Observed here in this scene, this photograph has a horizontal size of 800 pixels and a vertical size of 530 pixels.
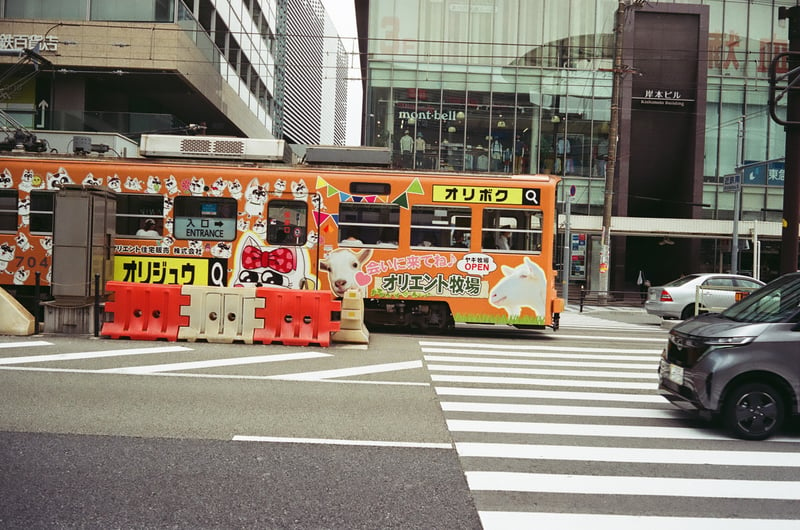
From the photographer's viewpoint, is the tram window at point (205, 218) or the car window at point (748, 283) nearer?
the tram window at point (205, 218)

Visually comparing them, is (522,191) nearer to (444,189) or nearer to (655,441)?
(444,189)

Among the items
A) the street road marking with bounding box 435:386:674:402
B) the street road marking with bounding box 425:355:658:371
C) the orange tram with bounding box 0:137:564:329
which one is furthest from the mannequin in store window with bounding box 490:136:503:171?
the street road marking with bounding box 435:386:674:402

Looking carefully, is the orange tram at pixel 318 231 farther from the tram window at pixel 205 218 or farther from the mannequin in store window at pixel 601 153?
the mannequin in store window at pixel 601 153

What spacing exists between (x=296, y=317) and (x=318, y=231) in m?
2.77

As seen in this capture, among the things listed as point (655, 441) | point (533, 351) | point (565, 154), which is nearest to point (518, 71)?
point (565, 154)

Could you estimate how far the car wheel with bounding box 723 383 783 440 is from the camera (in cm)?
686

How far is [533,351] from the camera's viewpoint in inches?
524

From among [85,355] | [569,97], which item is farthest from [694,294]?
[569,97]

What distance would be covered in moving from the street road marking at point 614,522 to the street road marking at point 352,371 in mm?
5189

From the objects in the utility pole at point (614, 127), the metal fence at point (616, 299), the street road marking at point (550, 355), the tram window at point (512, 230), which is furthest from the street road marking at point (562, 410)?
the metal fence at point (616, 299)

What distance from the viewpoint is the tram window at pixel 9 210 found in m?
14.6

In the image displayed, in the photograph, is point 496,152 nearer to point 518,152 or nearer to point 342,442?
point 518,152

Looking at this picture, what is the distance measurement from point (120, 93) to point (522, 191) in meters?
23.6

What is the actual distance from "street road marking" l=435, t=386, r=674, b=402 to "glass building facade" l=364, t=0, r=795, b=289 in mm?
24310
